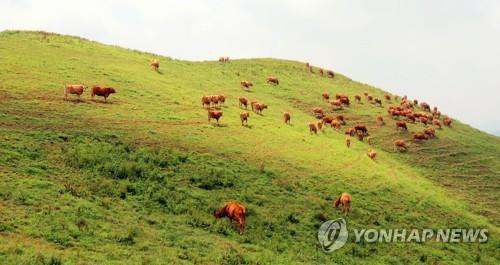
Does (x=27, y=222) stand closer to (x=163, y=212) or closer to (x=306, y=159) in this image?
(x=163, y=212)

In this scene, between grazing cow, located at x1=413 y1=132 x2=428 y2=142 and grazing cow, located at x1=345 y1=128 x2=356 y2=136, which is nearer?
grazing cow, located at x1=345 y1=128 x2=356 y2=136

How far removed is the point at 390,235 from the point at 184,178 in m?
13.3

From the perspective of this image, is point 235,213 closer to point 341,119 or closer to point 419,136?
point 341,119

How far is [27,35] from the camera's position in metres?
60.2

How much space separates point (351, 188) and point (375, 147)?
1785 cm

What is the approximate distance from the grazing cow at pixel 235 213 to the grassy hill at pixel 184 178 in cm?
76

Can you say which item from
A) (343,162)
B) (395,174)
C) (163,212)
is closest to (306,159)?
(343,162)

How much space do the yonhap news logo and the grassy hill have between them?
0.57 m

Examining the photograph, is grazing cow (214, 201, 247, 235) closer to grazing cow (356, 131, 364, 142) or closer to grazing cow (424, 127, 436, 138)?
grazing cow (356, 131, 364, 142)

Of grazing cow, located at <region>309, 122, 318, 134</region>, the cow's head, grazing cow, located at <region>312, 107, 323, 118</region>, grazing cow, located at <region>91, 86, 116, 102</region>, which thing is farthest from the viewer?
grazing cow, located at <region>312, 107, 323, 118</region>

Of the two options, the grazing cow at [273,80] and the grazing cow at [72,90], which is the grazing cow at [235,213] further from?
the grazing cow at [273,80]

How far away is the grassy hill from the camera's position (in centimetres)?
2073

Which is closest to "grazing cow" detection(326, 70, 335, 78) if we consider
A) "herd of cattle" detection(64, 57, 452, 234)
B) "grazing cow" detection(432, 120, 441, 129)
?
"herd of cattle" detection(64, 57, 452, 234)

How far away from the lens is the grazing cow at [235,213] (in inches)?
970
